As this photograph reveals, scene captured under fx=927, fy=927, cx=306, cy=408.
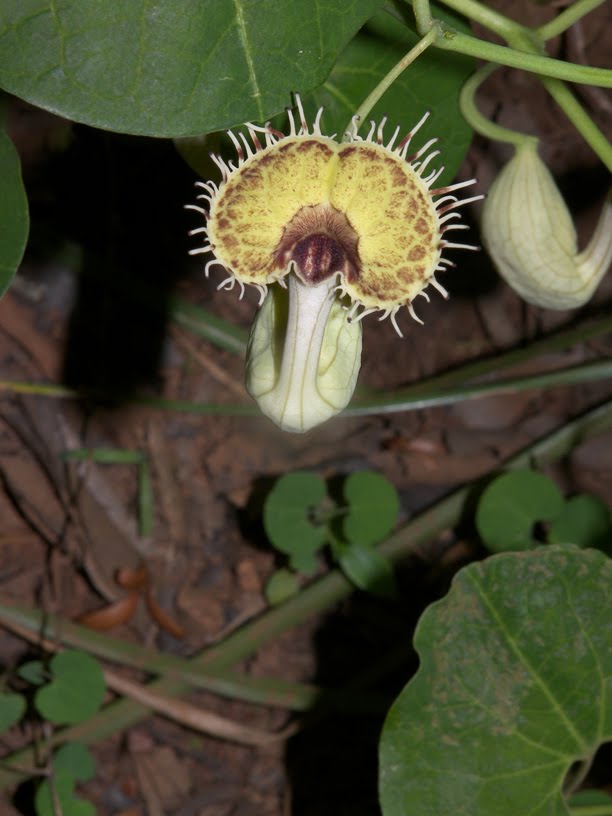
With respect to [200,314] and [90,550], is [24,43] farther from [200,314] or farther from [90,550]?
[90,550]

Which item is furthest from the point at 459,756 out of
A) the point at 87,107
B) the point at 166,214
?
the point at 166,214

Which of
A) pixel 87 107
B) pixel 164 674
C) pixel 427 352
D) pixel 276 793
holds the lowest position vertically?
pixel 276 793

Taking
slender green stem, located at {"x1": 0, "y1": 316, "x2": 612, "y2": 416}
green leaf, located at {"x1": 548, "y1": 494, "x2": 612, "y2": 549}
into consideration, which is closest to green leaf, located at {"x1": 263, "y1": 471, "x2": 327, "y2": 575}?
slender green stem, located at {"x1": 0, "y1": 316, "x2": 612, "y2": 416}

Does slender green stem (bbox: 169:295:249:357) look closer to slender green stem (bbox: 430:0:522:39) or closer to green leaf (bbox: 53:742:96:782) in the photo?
green leaf (bbox: 53:742:96:782)

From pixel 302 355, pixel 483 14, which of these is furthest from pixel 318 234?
pixel 483 14

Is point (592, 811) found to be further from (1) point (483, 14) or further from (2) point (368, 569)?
(1) point (483, 14)

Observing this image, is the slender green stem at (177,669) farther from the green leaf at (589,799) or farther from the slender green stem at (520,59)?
the slender green stem at (520,59)

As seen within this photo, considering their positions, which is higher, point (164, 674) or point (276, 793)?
point (164, 674)

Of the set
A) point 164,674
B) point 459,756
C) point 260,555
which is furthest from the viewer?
point 260,555
